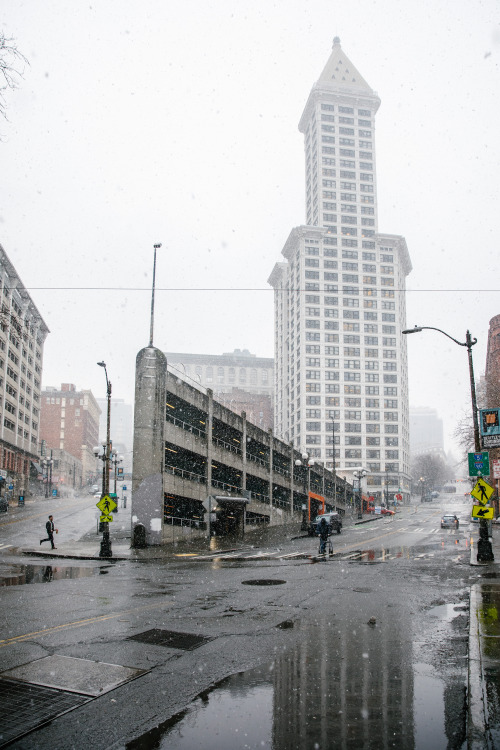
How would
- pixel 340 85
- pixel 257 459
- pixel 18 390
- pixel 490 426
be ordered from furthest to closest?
pixel 340 85, pixel 18 390, pixel 257 459, pixel 490 426

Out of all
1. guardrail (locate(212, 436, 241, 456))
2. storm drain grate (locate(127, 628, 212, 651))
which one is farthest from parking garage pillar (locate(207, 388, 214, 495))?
storm drain grate (locate(127, 628, 212, 651))

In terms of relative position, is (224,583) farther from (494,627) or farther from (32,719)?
(32,719)

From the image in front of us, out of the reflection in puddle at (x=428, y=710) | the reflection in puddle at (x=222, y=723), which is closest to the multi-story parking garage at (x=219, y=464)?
the reflection in puddle at (x=428, y=710)

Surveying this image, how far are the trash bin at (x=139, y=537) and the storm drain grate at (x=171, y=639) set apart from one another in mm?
20824

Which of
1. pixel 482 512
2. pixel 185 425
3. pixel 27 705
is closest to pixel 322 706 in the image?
pixel 27 705

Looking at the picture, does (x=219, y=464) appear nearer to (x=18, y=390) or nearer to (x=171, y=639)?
(x=171, y=639)

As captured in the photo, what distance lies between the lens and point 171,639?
8.62 meters

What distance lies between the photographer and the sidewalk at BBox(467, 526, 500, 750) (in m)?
4.84

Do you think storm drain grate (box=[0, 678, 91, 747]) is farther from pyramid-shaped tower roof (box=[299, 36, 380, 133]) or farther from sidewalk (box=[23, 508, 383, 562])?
pyramid-shaped tower roof (box=[299, 36, 380, 133])

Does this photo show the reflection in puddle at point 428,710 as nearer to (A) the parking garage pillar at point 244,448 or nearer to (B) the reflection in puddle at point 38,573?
(B) the reflection in puddle at point 38,573

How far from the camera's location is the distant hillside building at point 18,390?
76.9 metres

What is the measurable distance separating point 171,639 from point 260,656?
5.43 feet

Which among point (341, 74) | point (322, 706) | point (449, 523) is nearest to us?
point (322, 706)

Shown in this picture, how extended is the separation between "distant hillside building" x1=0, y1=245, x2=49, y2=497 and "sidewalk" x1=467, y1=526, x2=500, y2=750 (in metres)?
68.7
